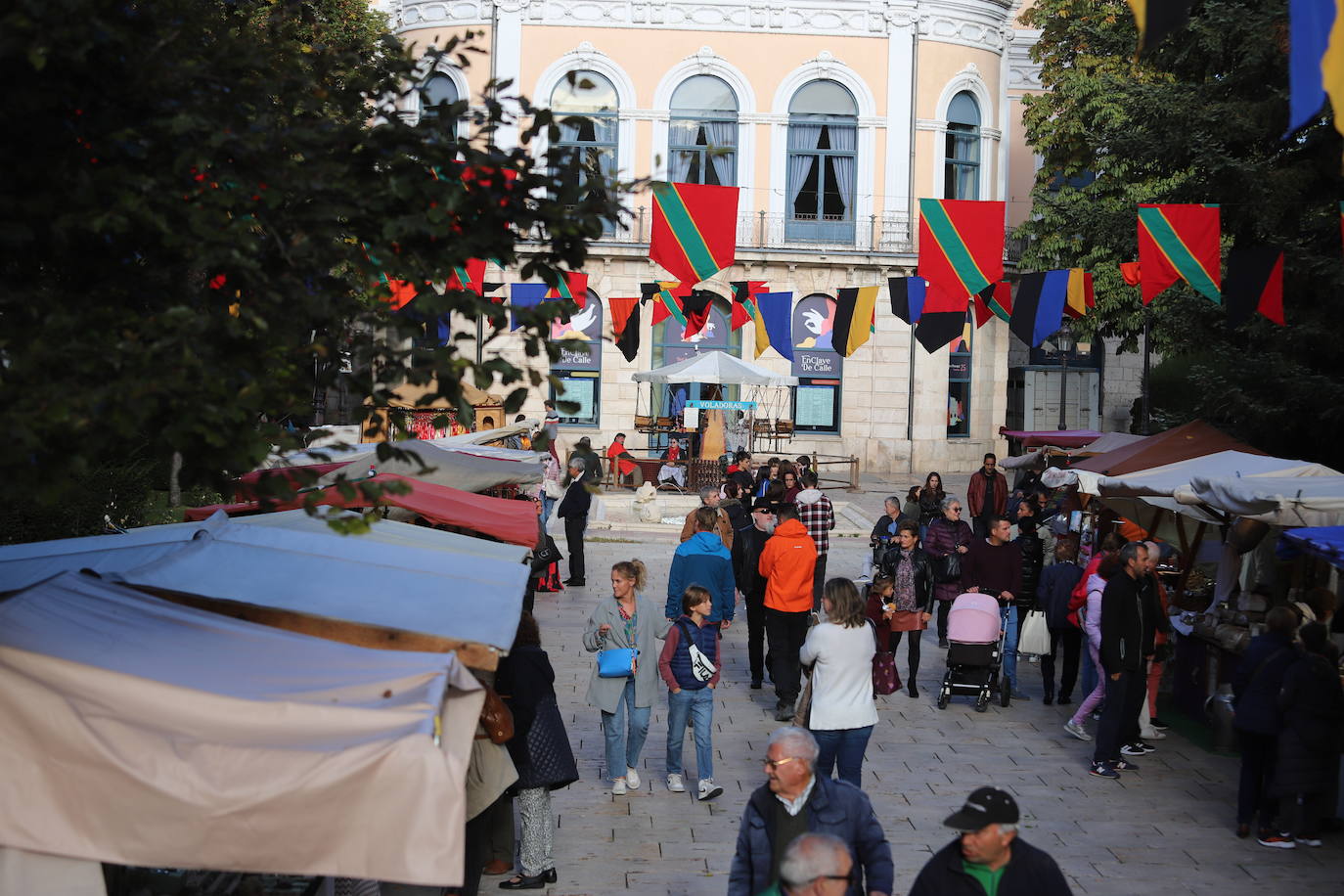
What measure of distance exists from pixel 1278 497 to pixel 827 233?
1088 inches

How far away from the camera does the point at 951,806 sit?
9984 mm

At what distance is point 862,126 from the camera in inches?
1497

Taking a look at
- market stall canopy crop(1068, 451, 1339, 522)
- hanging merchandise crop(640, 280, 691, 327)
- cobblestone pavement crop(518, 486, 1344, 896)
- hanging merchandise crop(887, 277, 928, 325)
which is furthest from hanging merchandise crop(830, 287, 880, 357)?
cobblestone pavement crop(518, 486, 1344, 896)

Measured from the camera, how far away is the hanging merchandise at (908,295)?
20859 millimetres

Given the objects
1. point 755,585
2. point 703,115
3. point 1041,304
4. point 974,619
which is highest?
point 703,115

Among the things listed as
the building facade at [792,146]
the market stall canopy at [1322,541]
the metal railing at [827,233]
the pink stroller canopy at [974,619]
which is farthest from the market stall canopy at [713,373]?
the market stall canopy at [1322,541]

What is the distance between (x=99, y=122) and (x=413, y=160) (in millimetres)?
1146

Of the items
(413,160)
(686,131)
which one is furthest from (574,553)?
(686,131)

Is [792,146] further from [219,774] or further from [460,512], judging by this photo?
[219,774]

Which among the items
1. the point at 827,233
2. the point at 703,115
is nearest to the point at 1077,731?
the point at 827,233

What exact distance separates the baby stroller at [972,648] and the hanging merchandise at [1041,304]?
739 centimetres

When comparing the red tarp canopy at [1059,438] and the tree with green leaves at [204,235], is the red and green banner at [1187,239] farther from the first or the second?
the tree with green leaves at [204,235]

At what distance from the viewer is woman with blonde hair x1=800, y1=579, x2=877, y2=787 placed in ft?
28.3

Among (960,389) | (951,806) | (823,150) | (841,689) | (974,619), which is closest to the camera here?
(841,689)
